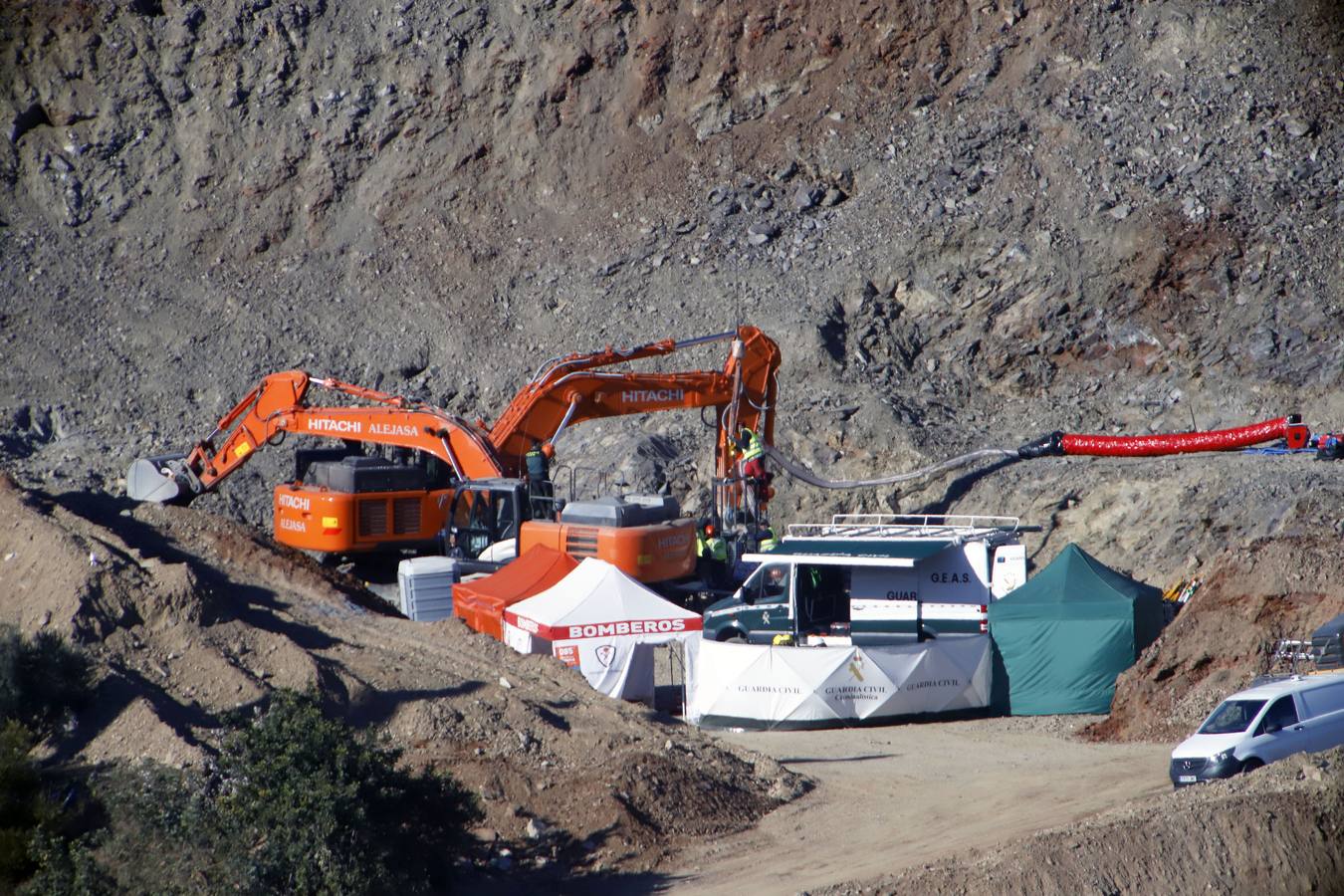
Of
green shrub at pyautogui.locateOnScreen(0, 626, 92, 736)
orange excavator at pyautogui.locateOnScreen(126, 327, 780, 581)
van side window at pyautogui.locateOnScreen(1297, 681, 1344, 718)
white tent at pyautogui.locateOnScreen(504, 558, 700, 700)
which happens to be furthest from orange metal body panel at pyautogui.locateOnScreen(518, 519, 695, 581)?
van side window at pyautogui.locateOnScreen(1297, 681, 1344, 718)

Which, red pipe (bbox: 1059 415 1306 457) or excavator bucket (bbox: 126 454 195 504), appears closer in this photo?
red pipe (bbox: 1059 415 1306 457)

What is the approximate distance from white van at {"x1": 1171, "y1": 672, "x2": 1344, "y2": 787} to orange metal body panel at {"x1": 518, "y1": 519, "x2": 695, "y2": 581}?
935 cm

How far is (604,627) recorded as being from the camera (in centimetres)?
1842

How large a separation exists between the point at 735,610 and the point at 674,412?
418 inches

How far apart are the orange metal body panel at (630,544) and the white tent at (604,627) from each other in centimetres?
194

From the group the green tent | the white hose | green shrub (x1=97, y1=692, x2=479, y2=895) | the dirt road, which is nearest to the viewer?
green shrub (x1=97, y1=692, x2=479, y2=895)

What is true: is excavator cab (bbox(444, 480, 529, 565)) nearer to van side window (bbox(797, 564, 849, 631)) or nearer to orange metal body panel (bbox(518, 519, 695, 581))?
orange metal body panel (bbox(518, 519, 695, 581))

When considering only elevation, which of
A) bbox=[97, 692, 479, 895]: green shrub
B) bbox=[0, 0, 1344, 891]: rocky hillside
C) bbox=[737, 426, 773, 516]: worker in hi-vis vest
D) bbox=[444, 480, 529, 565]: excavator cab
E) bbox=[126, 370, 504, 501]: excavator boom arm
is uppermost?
bbox=[0, 0, 1344, 891]: rocky hillside

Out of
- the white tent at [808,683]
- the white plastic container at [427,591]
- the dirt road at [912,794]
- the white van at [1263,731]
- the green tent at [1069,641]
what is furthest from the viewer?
the white plastic container at [427,591]

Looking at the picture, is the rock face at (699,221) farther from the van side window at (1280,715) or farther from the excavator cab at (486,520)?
the van side window at (1280,715)

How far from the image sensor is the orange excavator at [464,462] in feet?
73.4

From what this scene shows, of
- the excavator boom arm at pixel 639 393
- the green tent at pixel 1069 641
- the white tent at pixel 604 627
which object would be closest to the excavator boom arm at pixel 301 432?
the excavator boom arm at pixel 639 393

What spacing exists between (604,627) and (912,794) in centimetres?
535

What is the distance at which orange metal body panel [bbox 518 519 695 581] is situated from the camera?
21.2 meters
